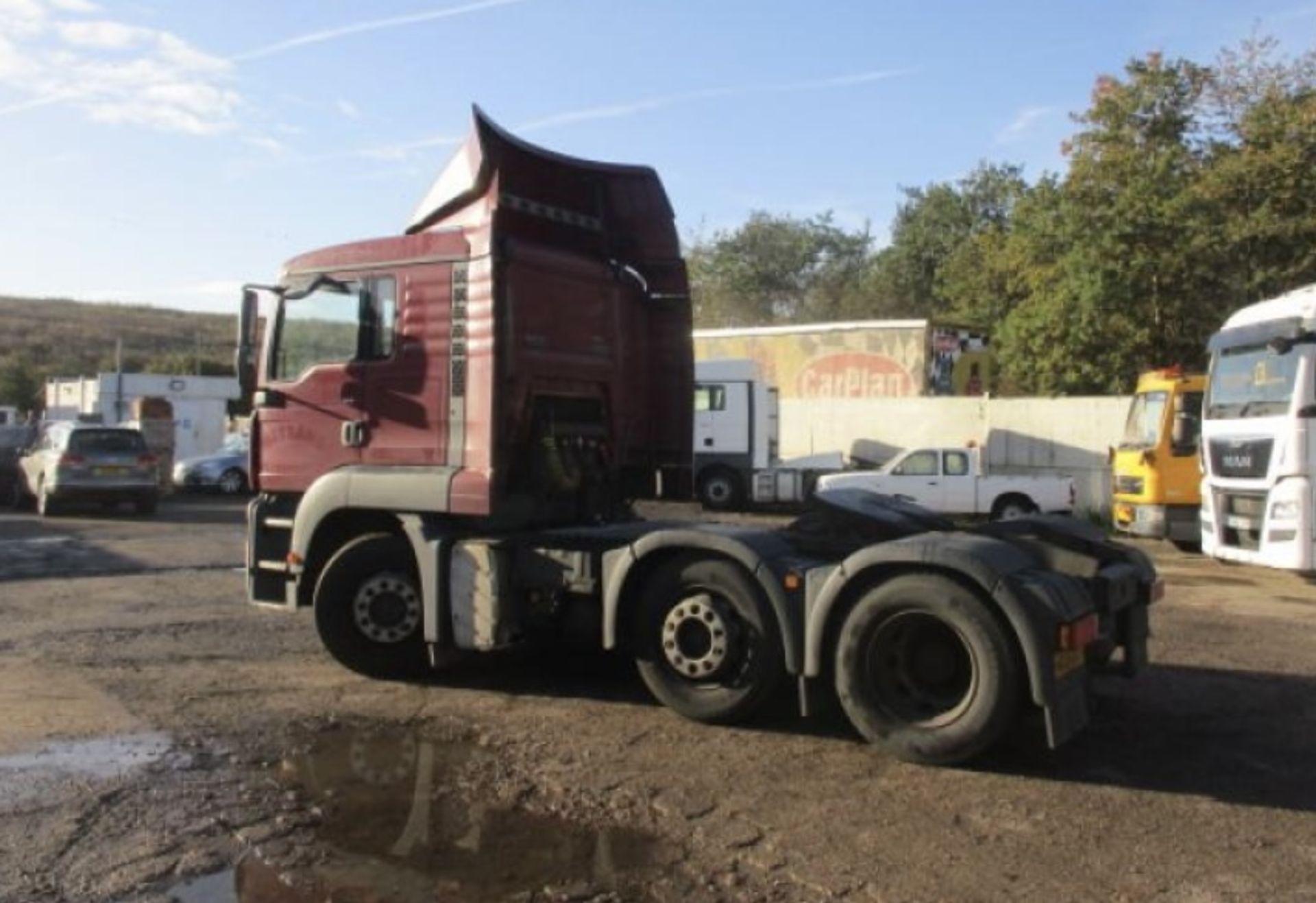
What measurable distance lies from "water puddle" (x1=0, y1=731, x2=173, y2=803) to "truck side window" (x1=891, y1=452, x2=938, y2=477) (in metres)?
16.4

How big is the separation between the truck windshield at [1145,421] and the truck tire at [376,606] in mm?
12737

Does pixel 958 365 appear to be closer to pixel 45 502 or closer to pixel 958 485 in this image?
pixel 958 485

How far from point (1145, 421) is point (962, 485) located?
13.0 ft

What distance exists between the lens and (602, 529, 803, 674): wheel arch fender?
6.51 meters

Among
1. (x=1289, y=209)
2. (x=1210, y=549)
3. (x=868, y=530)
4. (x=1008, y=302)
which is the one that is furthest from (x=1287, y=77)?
(x=868, y=530)

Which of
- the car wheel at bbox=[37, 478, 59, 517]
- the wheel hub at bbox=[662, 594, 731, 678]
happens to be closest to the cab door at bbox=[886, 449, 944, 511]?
the wheel hub at bbox=[662, 594, 731, 678]

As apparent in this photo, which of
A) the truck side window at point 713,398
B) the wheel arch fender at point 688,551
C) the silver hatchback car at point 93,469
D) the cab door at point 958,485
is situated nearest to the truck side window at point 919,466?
the cab door at point 958,485

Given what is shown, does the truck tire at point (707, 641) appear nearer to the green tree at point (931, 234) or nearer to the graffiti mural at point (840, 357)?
the graffiti mural at point (840, 357)

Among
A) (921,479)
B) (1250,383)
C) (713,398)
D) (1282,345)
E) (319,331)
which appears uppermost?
(1282,345)

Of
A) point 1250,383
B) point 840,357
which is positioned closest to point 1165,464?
point 1250,383

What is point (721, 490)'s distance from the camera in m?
25.2

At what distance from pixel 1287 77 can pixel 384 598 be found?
2555 centimetres

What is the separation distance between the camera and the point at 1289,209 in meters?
24.5

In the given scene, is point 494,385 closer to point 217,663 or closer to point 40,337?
point 217,663
